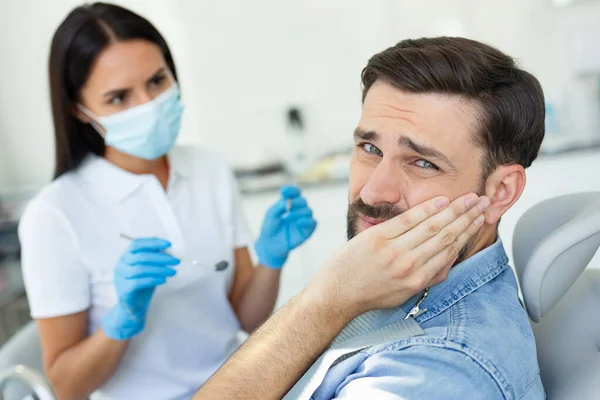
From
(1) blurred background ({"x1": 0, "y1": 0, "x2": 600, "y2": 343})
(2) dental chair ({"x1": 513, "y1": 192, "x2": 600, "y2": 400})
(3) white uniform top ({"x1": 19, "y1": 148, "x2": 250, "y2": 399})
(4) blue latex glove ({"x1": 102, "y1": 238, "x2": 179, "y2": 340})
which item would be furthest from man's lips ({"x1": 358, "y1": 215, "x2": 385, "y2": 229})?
(1) blurred background ({"x1": 0, "y1": 0, "x2": 600, "y2": 343})

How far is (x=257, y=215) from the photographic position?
2.96 metres

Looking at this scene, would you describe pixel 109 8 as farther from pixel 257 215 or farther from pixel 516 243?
pixel 257 215

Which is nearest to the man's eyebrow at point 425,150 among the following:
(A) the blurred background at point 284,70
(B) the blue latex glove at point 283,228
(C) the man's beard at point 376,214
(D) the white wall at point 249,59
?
(C) the man's beard at point 376,214

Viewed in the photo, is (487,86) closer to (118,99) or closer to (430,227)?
(430,227)

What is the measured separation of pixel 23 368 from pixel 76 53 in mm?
814

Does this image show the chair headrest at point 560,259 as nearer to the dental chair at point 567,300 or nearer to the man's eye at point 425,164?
the dental chair at point 567,300

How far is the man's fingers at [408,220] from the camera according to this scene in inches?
39.4

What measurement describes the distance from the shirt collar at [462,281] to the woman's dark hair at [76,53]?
3.02 ft

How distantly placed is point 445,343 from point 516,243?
16.1 inches

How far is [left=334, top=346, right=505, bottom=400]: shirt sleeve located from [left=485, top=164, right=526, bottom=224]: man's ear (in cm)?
35

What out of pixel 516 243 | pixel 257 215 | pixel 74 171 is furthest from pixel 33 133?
pixel 516 243

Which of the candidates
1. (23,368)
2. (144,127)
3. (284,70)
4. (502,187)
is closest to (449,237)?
(502,187)

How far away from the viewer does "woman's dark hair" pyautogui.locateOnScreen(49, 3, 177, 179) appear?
1481mm

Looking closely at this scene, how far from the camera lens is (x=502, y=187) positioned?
3.89 ft
